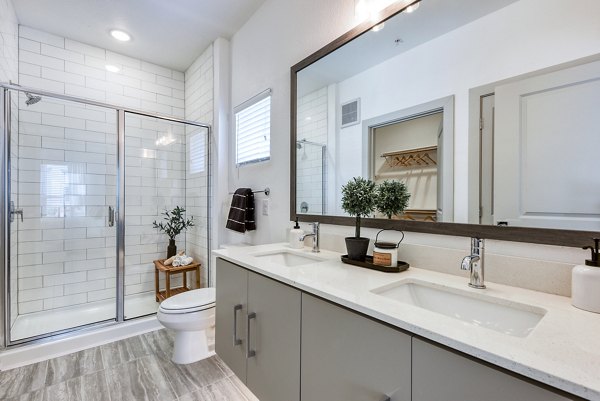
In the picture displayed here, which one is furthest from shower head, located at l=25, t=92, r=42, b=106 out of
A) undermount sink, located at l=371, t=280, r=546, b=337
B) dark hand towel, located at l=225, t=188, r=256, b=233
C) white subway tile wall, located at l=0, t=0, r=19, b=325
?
undermount sink, located at l=371, t=280, r=546, b=337

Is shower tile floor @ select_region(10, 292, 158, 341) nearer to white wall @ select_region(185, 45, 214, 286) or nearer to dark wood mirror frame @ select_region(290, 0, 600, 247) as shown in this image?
white wall @ select_region(185, 45, 214, 286)

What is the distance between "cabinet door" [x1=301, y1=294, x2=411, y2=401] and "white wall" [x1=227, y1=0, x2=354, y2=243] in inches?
41.7

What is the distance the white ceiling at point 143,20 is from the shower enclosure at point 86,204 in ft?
2.09

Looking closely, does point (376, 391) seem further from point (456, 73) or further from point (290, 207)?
point (290, 207)

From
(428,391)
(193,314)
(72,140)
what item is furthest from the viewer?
(72,140)

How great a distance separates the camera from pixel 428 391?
59 cm

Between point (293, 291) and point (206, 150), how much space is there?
7.13 ft

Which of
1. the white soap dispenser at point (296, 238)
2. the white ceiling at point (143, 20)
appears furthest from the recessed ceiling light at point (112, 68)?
the white soap dispenser at point (296, 238)

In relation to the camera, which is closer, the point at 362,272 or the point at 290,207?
the point at 362,272

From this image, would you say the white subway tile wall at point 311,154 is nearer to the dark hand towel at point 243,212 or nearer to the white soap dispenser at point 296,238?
the white soap dispenser at point 296,238

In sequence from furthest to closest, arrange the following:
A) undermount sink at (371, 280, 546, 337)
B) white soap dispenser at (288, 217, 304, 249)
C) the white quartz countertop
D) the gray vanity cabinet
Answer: white soap dispenser at (288, 217, 304, 249), the gray vanity cabinet, undermount sink at (371, 280, 546, 337), the white quartz countertop

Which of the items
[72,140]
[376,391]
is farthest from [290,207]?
[72,140]

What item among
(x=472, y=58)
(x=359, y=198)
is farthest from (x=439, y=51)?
(x=359, y=198)

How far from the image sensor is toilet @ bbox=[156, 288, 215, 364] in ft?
5.87
